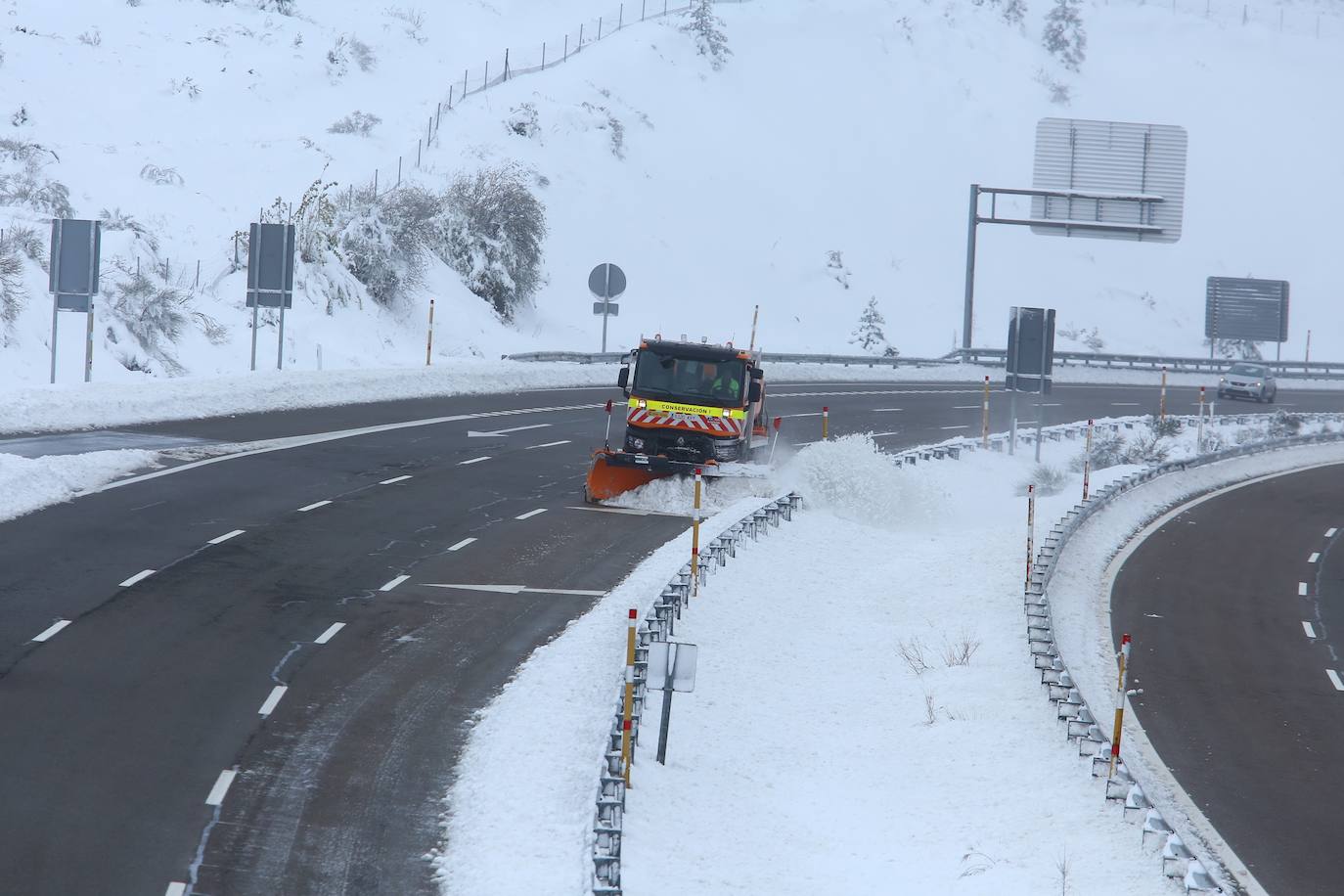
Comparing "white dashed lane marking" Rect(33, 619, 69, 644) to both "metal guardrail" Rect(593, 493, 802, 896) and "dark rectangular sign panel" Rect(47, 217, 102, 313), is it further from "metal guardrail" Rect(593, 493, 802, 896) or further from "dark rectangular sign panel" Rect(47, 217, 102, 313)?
"dark rectangular sign panel" Rect(47, 217, 102, 313)

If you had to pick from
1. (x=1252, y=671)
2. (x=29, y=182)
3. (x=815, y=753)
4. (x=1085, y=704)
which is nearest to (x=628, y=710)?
(x=815, y=753)

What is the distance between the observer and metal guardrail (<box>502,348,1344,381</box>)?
4519 centimetres

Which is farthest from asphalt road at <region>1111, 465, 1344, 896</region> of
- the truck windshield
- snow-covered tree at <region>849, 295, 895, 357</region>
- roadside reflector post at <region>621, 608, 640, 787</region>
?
snow-covered tree at <region>849, 295, 895, 357</region>

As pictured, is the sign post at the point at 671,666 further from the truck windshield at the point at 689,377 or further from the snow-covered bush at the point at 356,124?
the snow-covered bush at the point at 356,124

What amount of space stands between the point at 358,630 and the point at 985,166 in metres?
77.9

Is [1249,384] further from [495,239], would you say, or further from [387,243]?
[387,243]

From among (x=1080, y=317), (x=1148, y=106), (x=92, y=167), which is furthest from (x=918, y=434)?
(x=1148, y=106)

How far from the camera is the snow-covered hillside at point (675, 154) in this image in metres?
52.2

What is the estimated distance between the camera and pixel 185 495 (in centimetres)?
2147

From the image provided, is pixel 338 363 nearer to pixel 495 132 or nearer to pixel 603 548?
pixel 603 548

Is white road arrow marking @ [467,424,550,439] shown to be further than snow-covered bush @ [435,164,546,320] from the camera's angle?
No

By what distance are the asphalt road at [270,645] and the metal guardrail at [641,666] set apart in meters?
1.15

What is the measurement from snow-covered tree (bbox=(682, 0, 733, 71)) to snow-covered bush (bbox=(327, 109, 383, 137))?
2453 centimetres

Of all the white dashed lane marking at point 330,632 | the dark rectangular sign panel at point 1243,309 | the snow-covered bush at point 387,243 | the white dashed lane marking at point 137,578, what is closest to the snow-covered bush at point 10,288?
the snow-covered bush at point 387,243
